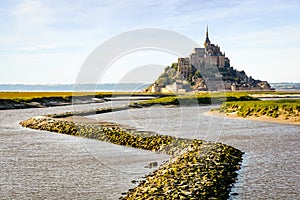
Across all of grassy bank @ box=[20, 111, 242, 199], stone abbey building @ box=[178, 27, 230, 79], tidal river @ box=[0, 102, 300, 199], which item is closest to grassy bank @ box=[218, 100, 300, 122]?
tidal river @ box=[0, 102, 300, 199]

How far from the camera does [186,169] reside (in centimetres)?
1658

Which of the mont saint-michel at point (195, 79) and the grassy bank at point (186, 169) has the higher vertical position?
the mont saint-michel at point (195, 79)

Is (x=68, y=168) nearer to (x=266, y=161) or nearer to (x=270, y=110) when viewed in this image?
(x=266, y=161)

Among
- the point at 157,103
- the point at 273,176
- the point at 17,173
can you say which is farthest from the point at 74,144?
the point at 157,103

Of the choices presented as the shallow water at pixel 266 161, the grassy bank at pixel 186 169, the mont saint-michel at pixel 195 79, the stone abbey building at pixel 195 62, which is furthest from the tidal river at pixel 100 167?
the stone abbey building at pixel 195 62

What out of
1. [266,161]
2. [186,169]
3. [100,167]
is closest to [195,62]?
[266,161]

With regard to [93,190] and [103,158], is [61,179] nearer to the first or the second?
[93,190]

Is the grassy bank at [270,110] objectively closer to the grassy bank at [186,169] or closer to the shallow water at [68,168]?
the grassy bank at [186,169]

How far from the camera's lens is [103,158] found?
21.4 metres

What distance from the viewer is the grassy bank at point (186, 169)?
530 inches

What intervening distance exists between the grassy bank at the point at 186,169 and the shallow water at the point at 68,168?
1028 mm

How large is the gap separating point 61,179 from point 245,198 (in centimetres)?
728

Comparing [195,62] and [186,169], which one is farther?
[195,62]

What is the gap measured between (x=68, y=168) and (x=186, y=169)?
18.6 ft
